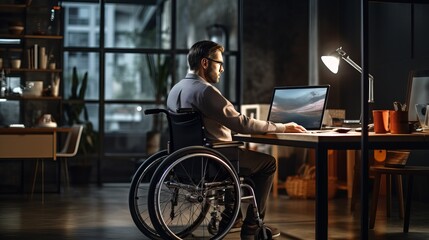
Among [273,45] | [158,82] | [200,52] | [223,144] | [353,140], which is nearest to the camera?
[353,140]

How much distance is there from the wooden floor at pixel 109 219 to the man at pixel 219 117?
0.49 meters

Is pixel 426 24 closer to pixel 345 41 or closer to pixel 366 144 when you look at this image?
pixel 345 41

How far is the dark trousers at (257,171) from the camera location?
16.2ft

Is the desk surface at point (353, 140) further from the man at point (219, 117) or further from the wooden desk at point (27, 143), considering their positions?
the wooden desk at point (27, 143)

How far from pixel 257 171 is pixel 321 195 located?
0.67m

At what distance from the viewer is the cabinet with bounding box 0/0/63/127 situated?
952 cm

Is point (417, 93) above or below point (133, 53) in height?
below

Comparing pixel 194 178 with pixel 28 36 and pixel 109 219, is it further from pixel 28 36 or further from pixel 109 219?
pixel 28 36

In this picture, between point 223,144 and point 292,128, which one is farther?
point 292,128

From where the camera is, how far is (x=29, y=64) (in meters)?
9.56

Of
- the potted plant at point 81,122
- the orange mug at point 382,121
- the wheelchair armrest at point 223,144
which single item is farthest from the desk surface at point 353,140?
the potted plant at point 81,122

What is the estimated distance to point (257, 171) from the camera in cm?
497

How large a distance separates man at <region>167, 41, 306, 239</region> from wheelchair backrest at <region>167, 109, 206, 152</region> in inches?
→ 4.9

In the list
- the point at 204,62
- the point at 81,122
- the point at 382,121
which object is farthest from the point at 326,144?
the point at 81,122
